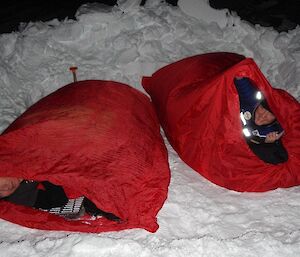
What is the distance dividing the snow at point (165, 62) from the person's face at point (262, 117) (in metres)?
0.41

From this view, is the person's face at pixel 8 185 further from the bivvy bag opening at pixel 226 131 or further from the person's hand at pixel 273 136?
the person's hand at pixel 273 136

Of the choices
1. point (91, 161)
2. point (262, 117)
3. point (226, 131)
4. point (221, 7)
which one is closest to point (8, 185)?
point (91, 161)

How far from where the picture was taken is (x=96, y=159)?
176cm

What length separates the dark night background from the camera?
3.49m

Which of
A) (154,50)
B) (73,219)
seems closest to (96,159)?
(73,219)

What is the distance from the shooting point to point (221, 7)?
3516 millimetres

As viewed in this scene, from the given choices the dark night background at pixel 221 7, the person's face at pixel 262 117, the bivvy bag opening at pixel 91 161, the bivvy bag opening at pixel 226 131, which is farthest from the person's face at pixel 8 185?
the dark night background at pixel 221 7

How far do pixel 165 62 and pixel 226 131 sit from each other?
1.35 m

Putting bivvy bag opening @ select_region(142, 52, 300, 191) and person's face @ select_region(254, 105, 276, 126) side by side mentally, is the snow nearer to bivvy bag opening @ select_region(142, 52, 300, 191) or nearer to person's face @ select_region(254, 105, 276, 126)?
bivvy bag opening @ select_region(142, 52, 300, 191)

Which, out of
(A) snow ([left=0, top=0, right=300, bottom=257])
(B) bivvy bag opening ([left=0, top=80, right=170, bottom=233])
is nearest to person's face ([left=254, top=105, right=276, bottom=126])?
(A) snow ([left=0, top=0, right=300, bottom=257])

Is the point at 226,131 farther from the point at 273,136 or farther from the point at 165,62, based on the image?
the point at 165,62

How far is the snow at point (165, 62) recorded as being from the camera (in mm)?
1725

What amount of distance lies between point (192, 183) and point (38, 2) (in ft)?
10.8

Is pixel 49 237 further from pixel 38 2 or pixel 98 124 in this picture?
pixel 38 2
